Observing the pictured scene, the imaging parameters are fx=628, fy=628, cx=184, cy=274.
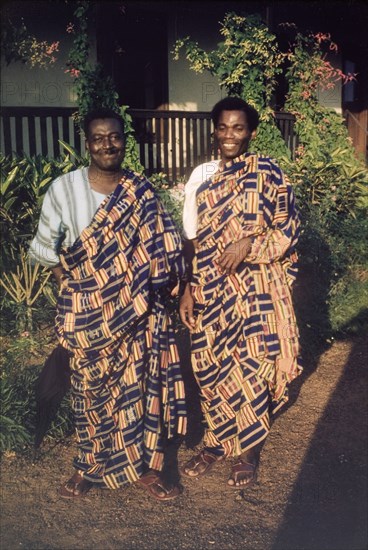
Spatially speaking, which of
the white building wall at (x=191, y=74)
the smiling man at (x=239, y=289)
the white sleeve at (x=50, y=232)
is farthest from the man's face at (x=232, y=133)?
the white building wall at (x=191, y=74)

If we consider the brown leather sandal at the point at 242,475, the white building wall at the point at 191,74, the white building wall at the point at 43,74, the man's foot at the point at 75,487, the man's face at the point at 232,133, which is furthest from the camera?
the white building wall at the point at 191,74

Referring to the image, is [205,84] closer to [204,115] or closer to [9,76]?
Answer: [204,115]

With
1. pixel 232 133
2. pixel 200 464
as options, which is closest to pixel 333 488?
pixel 200 464

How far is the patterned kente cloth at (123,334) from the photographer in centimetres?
286

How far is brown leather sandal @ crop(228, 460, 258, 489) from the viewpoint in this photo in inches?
130

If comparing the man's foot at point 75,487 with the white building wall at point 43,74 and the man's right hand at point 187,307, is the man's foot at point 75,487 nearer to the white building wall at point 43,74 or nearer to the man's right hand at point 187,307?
the man's right hand at point 187,307

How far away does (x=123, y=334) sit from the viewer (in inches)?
116

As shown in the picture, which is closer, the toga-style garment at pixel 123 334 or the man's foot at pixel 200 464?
the toga-style garment at pixel 123 334

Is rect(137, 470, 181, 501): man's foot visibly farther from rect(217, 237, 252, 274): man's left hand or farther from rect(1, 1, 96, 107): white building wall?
rect(1, 1, 96, 107): white building wall

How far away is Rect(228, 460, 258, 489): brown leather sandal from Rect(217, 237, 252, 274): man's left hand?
108 cm

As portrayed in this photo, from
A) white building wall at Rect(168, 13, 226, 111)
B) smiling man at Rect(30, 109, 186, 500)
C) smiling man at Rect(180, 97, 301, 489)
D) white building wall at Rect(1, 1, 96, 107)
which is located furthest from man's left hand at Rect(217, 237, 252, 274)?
white building wall at Rect(168, 13, 226, 111)

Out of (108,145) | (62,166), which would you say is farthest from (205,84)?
(108,145)

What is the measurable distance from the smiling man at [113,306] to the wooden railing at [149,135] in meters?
3.90

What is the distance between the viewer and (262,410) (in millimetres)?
3297
